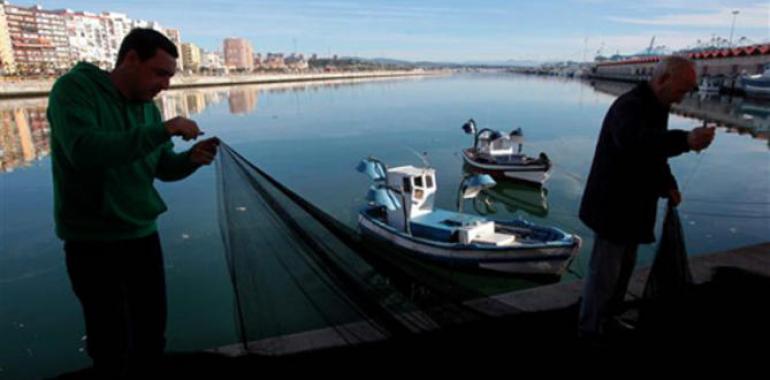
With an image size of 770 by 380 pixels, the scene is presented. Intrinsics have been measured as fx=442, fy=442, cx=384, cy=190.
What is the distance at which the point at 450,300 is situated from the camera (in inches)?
119

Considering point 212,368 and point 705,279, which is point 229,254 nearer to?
point 212,368

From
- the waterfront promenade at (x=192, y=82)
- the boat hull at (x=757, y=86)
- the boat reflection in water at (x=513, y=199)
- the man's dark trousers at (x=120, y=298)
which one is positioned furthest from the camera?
the waterfront promenade at (x=192, y=82)

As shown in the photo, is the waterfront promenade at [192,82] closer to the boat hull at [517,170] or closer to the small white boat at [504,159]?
the boat hull at [517,170]

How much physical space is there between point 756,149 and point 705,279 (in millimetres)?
26052

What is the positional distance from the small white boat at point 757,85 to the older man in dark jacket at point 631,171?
5862 centimetres

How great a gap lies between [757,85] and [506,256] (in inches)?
2213

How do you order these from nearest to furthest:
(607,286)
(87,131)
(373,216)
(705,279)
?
(87,131), (607,286), (705,279), (373,216)

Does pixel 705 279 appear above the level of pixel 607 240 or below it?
below

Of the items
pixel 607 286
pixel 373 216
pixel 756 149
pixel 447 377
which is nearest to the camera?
pixel 447 377

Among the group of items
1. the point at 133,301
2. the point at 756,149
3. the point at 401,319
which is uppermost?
the point at 133,301

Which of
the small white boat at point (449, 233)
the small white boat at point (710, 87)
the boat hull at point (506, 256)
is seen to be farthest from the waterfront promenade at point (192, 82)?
the small white boat at point (710, 87)

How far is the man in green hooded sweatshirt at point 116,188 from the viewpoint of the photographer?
5.54 feet

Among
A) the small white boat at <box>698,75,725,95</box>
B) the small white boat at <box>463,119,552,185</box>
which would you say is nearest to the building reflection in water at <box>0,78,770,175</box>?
the small white boat at <box>698,75,725,95</box>

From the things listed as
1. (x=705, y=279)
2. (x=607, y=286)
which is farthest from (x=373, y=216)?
(x=607, y=286)
